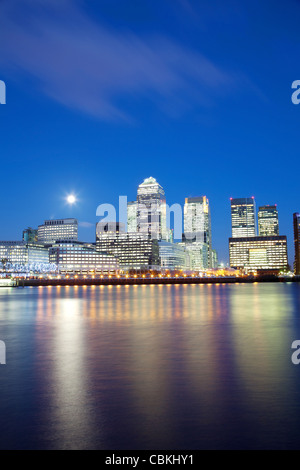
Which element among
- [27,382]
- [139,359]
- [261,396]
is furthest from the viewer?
[139,359]

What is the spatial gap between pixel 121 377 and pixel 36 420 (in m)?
4.60

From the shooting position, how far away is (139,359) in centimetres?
1695

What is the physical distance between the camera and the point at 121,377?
13688 mm

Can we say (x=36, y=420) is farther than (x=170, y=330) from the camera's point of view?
No

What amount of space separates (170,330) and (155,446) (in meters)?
19.4

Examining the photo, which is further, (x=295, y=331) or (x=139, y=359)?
(x=295, y=331)

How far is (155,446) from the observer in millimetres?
7902
